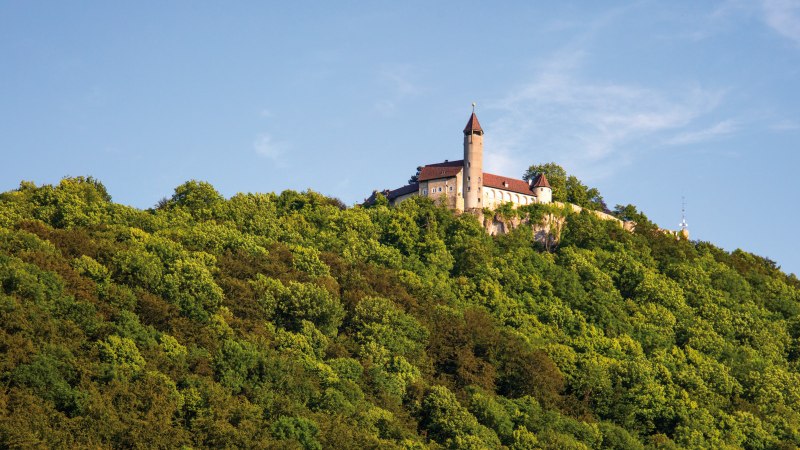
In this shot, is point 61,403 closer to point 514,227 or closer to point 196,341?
point 196,341

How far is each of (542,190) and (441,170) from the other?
827 cm

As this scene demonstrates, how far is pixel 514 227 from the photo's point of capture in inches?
4505

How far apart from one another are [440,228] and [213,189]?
1580 cm

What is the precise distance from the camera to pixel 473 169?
11319 centimetres

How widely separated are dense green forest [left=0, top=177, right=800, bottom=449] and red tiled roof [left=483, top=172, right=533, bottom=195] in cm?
402

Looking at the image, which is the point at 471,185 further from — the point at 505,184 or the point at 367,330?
the point at 367,330

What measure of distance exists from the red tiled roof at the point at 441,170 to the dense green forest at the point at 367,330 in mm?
3689

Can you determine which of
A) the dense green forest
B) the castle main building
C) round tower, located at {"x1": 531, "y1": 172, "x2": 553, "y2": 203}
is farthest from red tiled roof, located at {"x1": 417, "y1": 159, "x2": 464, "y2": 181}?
round tower, located at {"x1": 531, "y1": 172, "x2": 553, "y2": 203}

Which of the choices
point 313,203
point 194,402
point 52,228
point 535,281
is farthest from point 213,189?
point 194,402

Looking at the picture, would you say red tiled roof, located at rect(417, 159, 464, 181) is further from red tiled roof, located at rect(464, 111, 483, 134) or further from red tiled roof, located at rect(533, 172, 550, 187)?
red tiled roof, located at rect(533, 172, 550, 187)

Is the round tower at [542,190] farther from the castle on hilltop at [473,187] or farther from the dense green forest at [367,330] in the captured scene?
the dense green forest at [367,330]

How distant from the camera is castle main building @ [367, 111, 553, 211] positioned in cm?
11344

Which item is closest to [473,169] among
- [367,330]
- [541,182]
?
[541,182]

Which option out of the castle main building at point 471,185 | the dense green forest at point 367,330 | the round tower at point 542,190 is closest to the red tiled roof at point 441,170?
the castle main building at point 471,185
